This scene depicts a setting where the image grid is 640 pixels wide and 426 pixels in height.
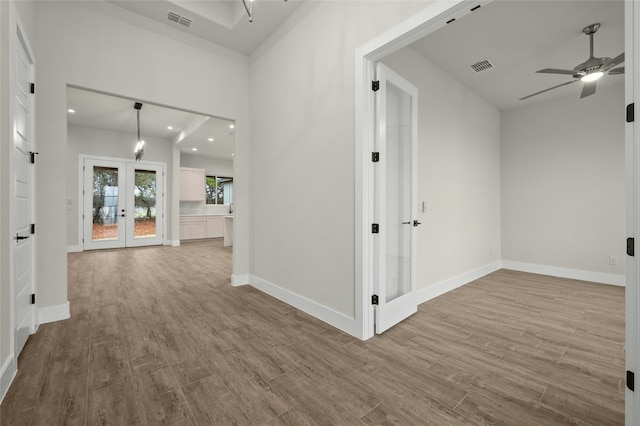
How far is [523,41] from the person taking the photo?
3238 millimetres

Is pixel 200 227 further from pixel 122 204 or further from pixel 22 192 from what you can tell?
pixel 22 192

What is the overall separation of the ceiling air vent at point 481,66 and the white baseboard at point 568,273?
12.1 ft

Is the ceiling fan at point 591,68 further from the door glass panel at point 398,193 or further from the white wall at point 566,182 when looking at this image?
the white wall at point 566,182

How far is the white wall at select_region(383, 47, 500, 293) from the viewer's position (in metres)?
3.45

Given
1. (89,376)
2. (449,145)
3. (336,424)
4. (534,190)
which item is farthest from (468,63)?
(89,376)

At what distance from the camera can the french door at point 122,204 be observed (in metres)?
7.23

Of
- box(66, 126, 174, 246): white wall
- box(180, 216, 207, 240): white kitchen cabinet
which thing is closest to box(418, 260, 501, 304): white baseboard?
box(66, 126, 174, 246): white wall

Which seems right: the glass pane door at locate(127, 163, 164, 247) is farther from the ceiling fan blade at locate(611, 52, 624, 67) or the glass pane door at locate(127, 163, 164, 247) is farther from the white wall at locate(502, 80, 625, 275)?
the ceiling fan blade at locate(611, 52, 624, 67)

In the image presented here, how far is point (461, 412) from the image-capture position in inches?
58.6

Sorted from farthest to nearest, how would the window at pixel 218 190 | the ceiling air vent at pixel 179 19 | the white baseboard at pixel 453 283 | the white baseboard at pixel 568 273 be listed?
the window at pixel 218 190 → the white baseboard at pixel 568 273 → the white baseboard at pixel 453 283 → the ceiling air vent at pixel 179 19

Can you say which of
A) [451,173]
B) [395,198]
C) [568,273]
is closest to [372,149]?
[395,198]

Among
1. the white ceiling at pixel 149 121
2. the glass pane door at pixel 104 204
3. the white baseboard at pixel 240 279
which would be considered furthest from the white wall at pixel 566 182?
the glass pane door at pixel 104 204

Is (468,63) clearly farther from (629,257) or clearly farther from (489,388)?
(489,388)

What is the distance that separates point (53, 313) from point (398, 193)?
376 centimetres
